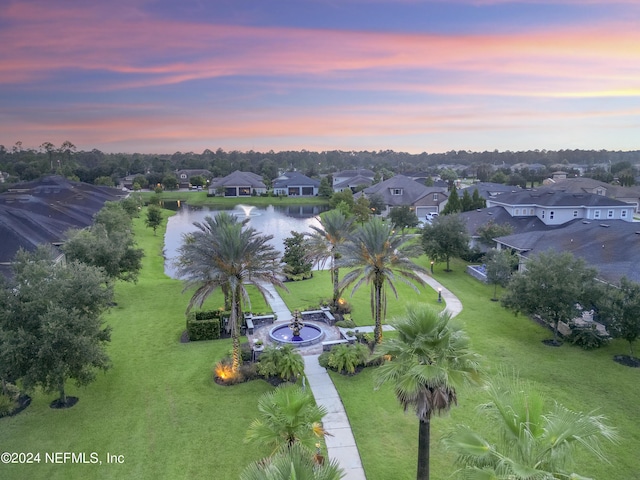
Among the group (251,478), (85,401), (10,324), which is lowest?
(85,401)

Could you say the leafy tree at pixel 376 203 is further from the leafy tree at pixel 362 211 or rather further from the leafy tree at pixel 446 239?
the leafy tree at pixel 446 239

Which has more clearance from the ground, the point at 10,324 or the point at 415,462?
the point at 10,324

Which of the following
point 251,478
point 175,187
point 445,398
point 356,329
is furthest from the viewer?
point 175,187

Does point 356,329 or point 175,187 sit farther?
point 175,187

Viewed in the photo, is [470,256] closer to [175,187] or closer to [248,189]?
[248,189]

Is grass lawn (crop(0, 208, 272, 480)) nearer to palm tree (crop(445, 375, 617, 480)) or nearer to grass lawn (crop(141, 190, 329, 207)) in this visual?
palm tree (crop(445, 375, 617, 480))

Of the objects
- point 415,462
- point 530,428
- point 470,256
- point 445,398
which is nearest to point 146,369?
point 415,462
